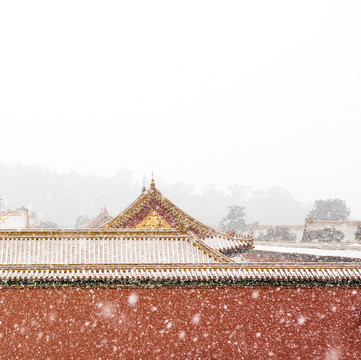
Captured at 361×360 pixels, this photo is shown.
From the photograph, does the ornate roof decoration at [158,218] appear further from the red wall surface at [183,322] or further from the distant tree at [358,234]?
the distant tree at [358,234]

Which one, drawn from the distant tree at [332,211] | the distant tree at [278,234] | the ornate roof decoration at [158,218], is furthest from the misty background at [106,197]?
the ornate roof decoration at [158,218]

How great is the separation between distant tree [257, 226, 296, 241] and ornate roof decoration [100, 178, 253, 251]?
1016 inches

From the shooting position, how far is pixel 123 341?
891 cm

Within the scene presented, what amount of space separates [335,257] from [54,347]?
15.6 meters

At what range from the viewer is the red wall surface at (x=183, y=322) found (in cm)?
871

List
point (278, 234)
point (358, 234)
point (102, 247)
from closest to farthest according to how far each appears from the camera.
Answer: point (102, 247) < point (358, 234) < point (278, 234)

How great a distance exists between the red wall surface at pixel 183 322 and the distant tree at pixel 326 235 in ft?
88.8

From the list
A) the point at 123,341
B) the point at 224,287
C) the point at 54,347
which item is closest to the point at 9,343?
the point at 54,347

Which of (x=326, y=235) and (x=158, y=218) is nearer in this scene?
(x=158, y=218)

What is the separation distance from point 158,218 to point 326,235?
83.6 feet

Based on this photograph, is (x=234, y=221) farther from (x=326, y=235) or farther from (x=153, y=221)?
(x=153, y=221)

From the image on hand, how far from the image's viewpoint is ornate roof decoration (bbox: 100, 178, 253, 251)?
47.9 feet

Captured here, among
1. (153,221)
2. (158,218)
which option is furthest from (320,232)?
(153,221)

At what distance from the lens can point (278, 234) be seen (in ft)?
131
